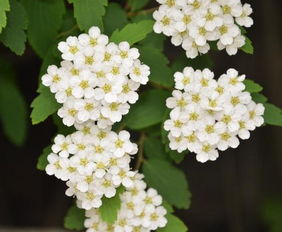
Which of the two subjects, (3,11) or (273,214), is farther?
(273,214)

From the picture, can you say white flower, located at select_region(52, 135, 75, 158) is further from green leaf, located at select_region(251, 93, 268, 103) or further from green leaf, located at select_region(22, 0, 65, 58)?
green leaf, located at select_region(251, 93, 268, 103)

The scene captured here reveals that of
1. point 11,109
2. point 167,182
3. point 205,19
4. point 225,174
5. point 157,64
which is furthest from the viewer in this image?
point 225,174

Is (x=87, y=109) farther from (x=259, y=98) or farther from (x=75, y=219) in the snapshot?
(x=259, y=98)

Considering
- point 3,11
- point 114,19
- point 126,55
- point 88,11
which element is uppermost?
point 3,11

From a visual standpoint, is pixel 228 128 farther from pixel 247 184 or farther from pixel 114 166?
pixel 247 184

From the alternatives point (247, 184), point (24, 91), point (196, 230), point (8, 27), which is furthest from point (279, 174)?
point (8, 27)

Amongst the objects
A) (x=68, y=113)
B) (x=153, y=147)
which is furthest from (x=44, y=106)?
(x=153, y=147)

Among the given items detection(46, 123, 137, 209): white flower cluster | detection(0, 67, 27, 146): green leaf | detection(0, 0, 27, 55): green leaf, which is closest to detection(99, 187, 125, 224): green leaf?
detection(46, 123, 137, 209): white flower cluster

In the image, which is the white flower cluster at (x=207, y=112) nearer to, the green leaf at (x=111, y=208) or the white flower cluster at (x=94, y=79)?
the white flower cluster at (x=94, y=79)
